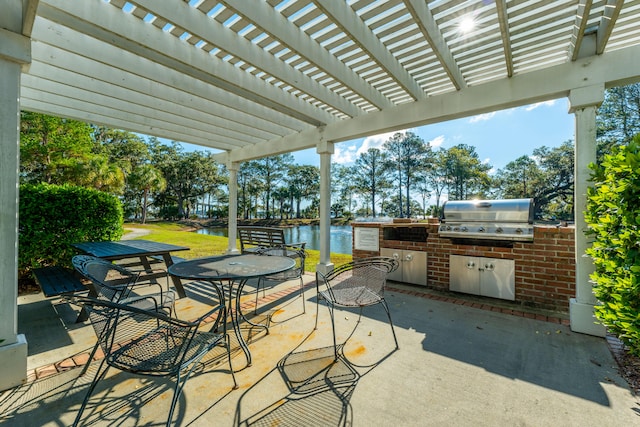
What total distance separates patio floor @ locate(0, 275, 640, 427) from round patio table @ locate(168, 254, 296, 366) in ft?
1.22

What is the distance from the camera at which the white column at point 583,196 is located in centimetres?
259

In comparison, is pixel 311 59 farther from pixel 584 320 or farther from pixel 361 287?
pixel 584 320

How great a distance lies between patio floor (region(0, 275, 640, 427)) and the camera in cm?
157

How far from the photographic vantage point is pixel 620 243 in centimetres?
191

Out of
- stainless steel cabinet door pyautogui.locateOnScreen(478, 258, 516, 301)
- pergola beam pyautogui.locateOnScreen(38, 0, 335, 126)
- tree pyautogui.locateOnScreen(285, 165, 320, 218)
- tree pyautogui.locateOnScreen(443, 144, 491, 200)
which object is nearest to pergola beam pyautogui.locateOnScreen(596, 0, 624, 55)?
stainless steel cabinet door pyautogui.locateOnScreen(478, 258, 516, 301)

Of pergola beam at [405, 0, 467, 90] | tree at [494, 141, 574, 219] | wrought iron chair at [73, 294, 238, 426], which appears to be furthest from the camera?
tree at [494, 141, 574, 219]

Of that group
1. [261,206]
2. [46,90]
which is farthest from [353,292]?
[261,206]

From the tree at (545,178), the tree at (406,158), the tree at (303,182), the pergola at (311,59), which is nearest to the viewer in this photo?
the pergola at (311,59)

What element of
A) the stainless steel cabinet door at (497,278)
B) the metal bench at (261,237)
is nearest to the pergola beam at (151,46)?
the metal bench at (261,237)

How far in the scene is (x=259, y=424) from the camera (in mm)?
1523

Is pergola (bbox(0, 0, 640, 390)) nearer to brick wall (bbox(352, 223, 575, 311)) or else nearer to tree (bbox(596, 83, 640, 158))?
brick wall (bbox(352, 223, 575, 311))

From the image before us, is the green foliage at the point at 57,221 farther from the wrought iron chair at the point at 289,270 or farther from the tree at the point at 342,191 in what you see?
the tree at the point at 342,191

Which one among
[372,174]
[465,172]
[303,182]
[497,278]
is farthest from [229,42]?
[303,182]

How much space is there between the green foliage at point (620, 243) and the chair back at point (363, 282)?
1.48 m
